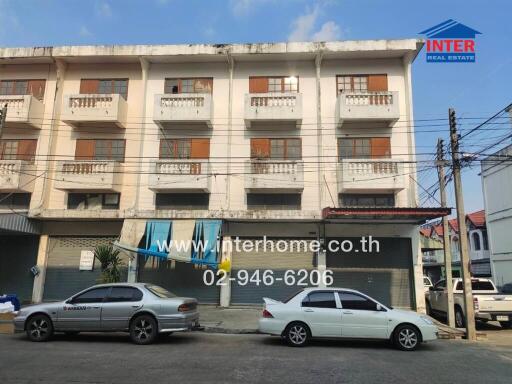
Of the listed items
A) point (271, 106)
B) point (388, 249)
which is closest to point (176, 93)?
point (271, 106)

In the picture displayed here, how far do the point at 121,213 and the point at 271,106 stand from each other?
8258mm

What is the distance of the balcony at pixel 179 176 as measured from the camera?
18188 mm

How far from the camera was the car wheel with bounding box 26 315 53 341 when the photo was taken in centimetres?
1059

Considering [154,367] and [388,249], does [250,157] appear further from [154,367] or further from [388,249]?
[154,367]

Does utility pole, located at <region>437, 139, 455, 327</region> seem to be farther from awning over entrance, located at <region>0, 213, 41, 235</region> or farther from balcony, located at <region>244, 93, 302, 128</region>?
awning over entrance, located at <region>0, 213, 41, 235</region>

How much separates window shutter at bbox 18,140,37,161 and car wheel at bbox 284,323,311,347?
15.5 metres

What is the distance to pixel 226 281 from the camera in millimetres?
18328

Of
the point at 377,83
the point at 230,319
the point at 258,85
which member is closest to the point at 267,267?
the point at 230,319

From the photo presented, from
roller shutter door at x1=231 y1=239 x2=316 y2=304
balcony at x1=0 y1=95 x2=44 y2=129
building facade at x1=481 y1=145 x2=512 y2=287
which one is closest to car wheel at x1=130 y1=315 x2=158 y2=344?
roller shutter door at x1=231 y1=239 x2=316 y2=304

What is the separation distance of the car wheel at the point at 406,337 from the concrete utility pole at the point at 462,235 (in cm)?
366

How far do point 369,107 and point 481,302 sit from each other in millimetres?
8925

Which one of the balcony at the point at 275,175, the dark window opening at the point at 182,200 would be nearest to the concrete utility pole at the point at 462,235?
the balcony at the point at 275,175

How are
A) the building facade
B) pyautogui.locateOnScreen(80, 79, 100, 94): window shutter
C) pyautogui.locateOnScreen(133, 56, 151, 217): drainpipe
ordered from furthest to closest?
the building facade, pyautogui.locateOnScreen(80, 79, 100, 94): window shutter, pyautogui.locateOnScreen(133, 56, 151, 217): drainpipe

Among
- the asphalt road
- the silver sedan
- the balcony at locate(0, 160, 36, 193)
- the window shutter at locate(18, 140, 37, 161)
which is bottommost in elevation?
the asphalt road
